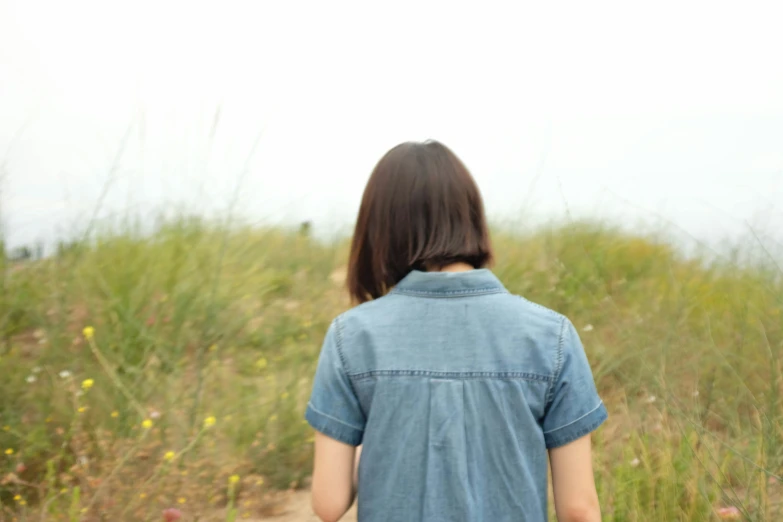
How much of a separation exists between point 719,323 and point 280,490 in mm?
2587

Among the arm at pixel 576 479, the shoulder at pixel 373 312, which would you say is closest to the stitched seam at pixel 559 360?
the arm at pixel 576 479

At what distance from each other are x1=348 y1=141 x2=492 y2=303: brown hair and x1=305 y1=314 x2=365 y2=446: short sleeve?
176 mm

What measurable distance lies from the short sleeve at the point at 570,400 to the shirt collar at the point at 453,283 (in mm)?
168

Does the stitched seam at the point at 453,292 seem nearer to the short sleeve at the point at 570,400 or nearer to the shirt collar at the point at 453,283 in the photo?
the shirt collar at the point at 453,283

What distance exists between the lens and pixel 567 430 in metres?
1.40

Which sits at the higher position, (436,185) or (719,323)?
(436,185)

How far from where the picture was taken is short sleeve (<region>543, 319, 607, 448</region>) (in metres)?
1.38

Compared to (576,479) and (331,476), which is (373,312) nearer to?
(331,476)

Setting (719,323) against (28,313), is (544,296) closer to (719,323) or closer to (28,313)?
(719,323)

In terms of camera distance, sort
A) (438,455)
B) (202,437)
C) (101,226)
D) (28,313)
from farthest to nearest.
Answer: (101,226) → (28,313) → (202,437) → (438,455)

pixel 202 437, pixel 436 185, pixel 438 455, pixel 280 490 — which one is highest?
pixel 436 185

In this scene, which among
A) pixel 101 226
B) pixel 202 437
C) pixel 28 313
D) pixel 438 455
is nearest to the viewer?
pixel 438 455

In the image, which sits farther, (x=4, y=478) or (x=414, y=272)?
(x=4, y=478)

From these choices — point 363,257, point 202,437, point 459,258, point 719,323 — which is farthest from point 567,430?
point 719,323
